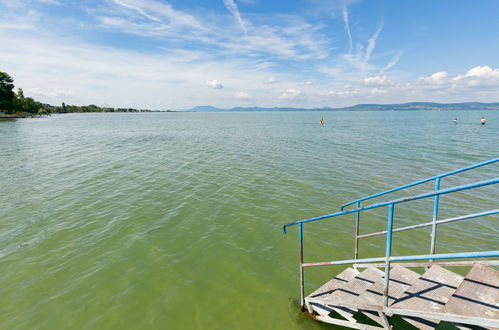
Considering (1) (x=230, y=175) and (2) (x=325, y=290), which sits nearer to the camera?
(2) (x=325, y=290)

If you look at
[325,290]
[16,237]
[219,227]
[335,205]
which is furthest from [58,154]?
[325,290]

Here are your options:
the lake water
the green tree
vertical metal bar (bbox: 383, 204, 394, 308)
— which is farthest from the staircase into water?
the green tree

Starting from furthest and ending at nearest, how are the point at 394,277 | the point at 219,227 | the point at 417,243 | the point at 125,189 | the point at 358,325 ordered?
the point at 125,189
the point at 219,227
the point at 417,243
the point at 394,277
the point at 358,325

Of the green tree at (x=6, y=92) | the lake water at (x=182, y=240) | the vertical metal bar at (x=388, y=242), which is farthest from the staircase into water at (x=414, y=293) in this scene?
the green tree at (x=6, y=92)

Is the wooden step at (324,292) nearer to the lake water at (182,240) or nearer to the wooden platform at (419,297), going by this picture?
the wooden platform at (419,297)

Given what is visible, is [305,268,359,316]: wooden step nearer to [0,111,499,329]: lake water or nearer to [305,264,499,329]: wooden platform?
[305,264,499,329]: wooden platform

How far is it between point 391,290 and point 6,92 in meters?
134

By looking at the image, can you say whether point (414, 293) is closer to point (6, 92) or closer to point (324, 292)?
point (324, 292)

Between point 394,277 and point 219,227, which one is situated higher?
point 394,277

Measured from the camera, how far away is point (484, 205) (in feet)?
39.4

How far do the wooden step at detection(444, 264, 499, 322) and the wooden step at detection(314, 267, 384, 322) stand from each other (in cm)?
159

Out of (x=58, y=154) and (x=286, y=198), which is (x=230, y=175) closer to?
(x=286, y=198)

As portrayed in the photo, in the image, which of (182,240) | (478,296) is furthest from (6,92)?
(478,296)

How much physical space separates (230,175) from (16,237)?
11.4m
